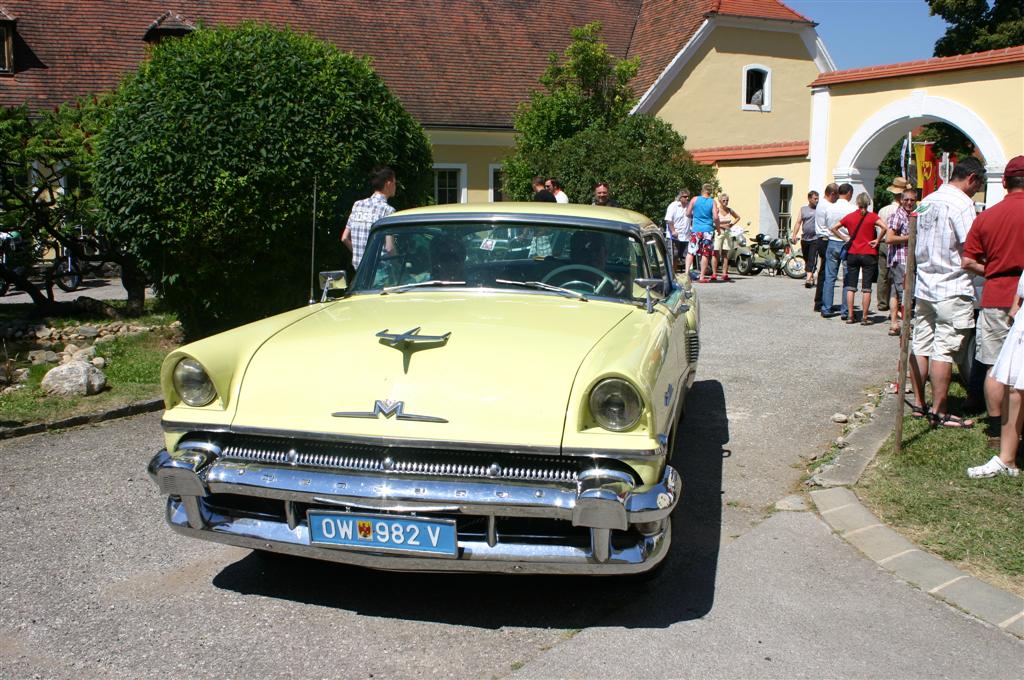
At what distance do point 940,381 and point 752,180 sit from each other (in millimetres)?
16404

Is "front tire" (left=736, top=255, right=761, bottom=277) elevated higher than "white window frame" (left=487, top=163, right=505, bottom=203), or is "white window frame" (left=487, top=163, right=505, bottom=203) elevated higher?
"white window frame" (left=487, top=163, right=505, bottom=203)

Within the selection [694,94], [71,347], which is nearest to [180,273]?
[71,347]

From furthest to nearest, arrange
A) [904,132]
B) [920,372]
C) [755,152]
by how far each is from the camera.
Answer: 1. [755,152]
2. [904,132]
3. [920,372]

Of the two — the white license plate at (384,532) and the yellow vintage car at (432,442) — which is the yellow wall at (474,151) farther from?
the white license plate at (384,532)

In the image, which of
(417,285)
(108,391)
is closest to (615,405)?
(417,285)

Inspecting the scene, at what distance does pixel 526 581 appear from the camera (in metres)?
4.51

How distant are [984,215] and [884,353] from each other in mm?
4244

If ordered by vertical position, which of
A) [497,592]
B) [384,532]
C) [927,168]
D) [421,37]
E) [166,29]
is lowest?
[497,592]

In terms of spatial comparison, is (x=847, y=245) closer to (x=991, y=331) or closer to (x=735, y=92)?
(x=991, y=331)

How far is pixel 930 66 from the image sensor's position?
16.6 metres

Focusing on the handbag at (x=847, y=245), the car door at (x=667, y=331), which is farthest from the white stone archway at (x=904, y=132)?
the car door at (x=667, y=331)

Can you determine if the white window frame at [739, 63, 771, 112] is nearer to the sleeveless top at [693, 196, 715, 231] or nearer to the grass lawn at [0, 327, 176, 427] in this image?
the sleeveless top at [693, 196, 715, 231]

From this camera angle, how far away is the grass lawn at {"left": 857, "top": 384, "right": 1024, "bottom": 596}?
466 cm

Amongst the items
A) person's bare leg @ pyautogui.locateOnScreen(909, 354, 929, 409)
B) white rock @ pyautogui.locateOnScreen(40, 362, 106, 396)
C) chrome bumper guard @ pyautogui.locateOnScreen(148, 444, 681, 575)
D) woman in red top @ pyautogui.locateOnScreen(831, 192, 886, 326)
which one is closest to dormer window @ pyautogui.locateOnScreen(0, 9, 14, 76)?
white rock @ pyautogui.locateOnScreen(40, 362, 106, 396)
